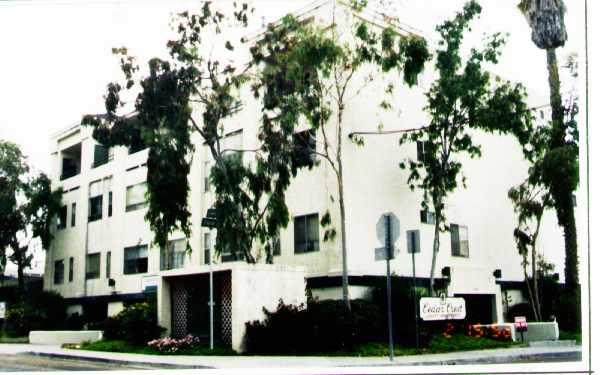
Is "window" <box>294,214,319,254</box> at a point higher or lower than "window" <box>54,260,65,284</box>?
higher

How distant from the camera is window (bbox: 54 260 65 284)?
117ft

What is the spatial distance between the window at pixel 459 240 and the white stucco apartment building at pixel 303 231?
0.05 meters

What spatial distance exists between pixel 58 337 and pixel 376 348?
15.9 metres

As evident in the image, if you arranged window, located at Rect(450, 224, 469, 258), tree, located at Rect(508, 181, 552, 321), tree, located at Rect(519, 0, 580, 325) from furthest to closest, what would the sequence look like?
window, located at Rect(450, 224, 469, 258) < tree, located at Rect(508, 181, 552, 321) < tree, located at Rect(519, 0, 580, 325)

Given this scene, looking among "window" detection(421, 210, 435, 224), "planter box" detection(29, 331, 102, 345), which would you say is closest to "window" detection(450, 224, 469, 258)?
"window" detection(421, 210, 435, 224)

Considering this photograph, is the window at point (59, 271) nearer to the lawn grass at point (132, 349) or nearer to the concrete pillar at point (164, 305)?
the lawn grass at point (132, 349)

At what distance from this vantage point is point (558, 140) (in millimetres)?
21234

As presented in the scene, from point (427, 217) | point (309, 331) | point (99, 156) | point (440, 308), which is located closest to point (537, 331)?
point (427, 217)

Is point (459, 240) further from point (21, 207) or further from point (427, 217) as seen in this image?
point (21, 207)

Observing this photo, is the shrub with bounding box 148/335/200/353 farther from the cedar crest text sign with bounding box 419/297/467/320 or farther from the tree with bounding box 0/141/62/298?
the tree with bounding box 0/141/62/298

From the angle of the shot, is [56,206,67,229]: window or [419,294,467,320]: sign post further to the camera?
[56,206,67,229]: window

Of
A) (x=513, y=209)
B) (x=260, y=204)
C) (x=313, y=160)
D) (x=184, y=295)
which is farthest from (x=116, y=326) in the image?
(x=513, y=209)

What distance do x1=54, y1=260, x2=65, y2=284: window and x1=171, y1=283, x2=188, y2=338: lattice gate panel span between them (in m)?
17.1

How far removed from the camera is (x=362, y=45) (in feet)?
66.8
